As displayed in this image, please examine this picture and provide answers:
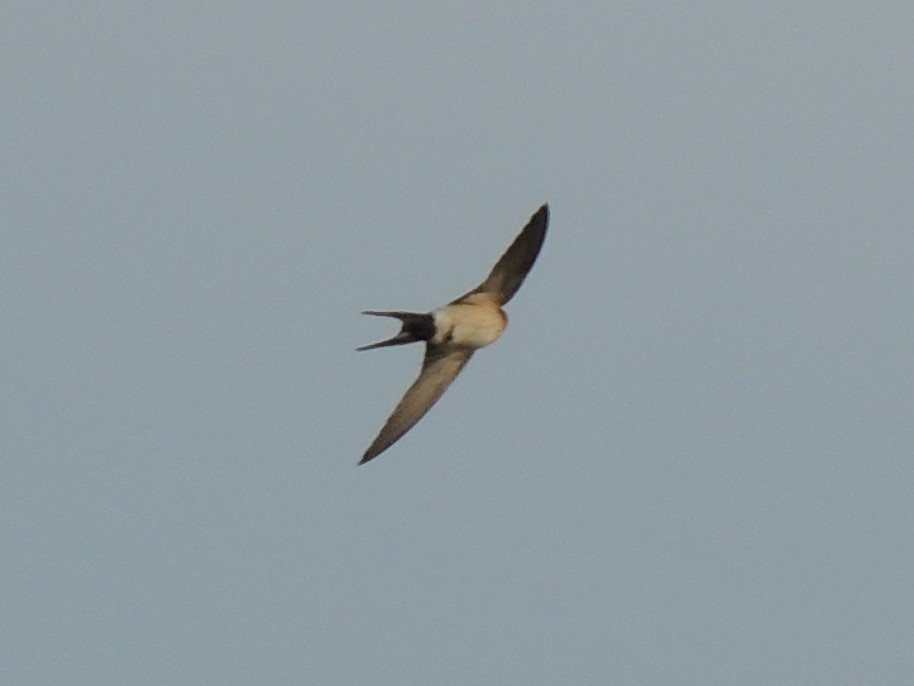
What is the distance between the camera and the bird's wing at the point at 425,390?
21484mm

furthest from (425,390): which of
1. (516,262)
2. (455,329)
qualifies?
(516,262)

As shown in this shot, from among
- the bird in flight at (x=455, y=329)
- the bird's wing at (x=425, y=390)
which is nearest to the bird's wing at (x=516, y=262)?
the bird in flight at (x=455, y=329)

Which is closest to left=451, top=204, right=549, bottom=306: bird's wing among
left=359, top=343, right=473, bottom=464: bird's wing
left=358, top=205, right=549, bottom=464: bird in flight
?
left=358, top=205, right=549, bottom=464: bird in flight

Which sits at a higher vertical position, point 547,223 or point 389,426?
point 547,223

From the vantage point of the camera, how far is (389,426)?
2155 cm

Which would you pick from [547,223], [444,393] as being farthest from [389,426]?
[547,223]

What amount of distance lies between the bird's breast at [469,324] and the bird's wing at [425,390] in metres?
0.20

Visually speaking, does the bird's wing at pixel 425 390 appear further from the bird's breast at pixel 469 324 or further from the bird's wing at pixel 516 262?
the bird's wing at pixel 516 262

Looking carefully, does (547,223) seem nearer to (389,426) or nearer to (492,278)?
(492,278)

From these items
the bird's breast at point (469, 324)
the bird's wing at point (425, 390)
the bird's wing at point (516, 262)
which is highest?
the bird's wing at point (516, 262)

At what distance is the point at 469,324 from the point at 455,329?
0.38 ft

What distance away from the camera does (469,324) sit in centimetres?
2120

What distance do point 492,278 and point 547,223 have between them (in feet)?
1.93

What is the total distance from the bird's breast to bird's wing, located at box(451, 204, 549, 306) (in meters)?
0.10
